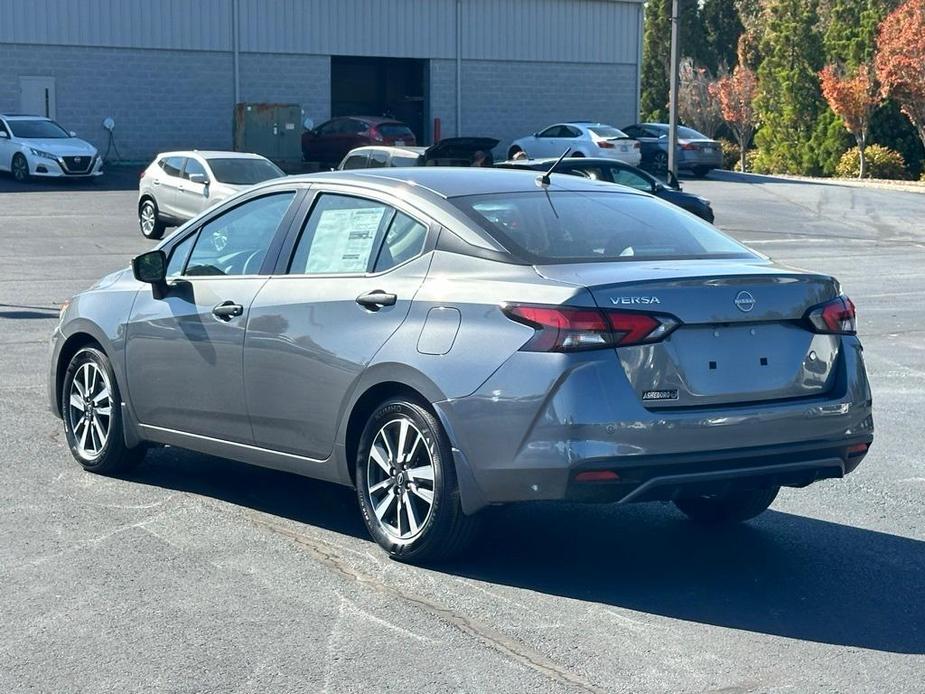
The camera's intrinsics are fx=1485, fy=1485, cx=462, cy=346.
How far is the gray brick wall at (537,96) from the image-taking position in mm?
48812

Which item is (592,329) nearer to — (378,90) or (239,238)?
(239,238)

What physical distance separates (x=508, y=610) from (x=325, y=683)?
1.03 m

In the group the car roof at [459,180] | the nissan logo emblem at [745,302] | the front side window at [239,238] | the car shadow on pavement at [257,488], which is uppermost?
the car roof at [459,180]

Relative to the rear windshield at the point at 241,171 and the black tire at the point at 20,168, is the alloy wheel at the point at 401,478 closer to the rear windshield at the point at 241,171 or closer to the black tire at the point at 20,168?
the rear windshield at the point at 241,171

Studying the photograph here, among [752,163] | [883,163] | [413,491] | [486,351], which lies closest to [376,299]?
[486,351]

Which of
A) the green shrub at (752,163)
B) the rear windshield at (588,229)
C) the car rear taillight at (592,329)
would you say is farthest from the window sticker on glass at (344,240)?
the green shrub at (752,163)

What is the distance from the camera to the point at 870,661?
5.18m

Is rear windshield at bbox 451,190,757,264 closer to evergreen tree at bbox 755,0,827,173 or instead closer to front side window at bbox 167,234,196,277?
front side window at bbox 167,234,196,277

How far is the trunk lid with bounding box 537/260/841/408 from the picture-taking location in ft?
18.8

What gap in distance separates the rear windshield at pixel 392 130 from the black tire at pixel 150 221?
14630 millimetres

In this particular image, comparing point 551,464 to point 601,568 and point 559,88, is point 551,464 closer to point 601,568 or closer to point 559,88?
point 601,568

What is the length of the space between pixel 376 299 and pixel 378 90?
152ft

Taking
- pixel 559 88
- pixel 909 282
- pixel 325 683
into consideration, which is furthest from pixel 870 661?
pixel 559 88

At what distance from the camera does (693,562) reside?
647cm
